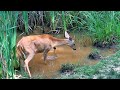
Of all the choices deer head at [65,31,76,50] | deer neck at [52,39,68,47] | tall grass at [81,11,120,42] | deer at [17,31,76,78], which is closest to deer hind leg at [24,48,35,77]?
deer at [17,31,76,78]

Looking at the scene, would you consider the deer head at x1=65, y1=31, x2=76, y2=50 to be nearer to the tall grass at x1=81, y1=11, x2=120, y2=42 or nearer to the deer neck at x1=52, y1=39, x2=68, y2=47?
the deer neck at x1=52, y1=39, x2=68, y2=47

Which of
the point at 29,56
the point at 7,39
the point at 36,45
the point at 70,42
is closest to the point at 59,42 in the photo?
the point at 70,42

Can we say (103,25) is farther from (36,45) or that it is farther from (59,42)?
(36,45)

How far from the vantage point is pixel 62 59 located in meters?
3.12

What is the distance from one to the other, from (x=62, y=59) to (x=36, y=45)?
0.28 m

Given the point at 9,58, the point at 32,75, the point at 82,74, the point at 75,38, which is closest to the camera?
the point at 9,58

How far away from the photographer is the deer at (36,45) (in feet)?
9.98

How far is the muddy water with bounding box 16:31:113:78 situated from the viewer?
2898 mm

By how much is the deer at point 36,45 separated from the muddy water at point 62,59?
0.23ft

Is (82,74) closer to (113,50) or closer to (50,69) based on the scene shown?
(50,69)

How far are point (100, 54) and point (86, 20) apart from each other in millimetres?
753

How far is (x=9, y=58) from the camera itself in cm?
232

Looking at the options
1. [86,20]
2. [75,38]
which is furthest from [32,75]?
[86,20]

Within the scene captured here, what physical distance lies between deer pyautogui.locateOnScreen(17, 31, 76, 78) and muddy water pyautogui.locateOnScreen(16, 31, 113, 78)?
7 cm
